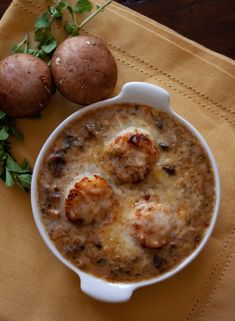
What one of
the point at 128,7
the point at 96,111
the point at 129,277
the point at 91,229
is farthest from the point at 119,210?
the point at 128,7

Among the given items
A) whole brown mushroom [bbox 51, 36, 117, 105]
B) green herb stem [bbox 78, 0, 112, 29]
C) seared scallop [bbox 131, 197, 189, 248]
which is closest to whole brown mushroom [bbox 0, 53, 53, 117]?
whole brown mushroom [bbox 51, 36, 117, 105]

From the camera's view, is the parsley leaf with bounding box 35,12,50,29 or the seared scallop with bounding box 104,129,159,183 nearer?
the seared scallop with bounding box 104,129,159,183

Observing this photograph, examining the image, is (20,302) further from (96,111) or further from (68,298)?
(96,111)

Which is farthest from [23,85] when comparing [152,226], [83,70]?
[152,226]

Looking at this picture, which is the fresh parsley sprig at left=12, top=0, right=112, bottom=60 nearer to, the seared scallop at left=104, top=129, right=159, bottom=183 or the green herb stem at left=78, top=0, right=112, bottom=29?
the green herb stem at left=78, top=0, right=112, bottom=29

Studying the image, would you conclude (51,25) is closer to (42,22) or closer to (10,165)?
(42,22)
